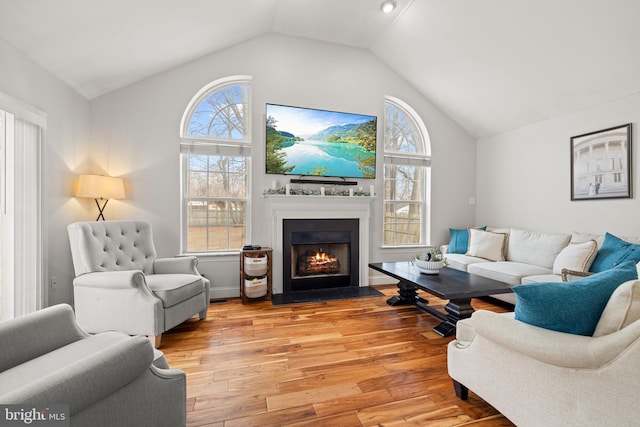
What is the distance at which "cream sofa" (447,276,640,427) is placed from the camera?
1046 millimetres

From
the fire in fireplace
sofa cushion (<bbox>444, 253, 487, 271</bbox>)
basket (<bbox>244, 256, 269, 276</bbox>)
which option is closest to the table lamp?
basket (<bbox>244, 256, 269, 276</bbox>)

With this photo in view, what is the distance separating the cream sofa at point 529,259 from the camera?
9.90 ft

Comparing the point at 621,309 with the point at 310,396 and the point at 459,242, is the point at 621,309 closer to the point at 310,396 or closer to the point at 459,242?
the point at 310,396

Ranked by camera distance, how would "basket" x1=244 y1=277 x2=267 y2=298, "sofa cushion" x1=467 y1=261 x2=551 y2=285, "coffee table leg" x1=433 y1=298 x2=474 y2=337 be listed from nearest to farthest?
"coffee table leg" x1=433 y1=298 x2=474 y2=337 < "sofa cushion" x1=467 y1=261 x2=551 y2=285 < "basket" x1=244 y1=277 x2=267 y2=298

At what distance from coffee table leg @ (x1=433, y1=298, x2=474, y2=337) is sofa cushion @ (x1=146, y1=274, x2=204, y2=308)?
227 cm

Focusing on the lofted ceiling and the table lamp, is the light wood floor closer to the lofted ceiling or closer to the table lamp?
the table lamp

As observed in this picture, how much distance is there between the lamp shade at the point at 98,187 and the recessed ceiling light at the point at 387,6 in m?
3.62

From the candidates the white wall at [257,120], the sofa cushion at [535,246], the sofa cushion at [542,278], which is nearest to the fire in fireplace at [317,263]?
the white wall at [257,120]

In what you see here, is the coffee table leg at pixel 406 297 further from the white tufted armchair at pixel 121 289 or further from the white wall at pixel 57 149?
the white wall at pixel 57 149

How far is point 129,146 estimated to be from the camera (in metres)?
3.41

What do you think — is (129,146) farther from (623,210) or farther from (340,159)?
(623,210)

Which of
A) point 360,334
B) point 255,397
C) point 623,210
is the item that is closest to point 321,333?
point 360,334

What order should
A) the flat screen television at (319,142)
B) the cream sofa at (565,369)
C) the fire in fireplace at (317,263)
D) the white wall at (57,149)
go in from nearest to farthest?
the cream sofa at (565,369) < the white wall at (57,149) < the flat screen television at (319,142) < the fire in fireplace at (317,263)

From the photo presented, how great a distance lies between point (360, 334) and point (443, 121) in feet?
12.3
